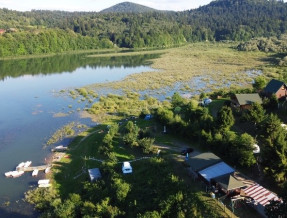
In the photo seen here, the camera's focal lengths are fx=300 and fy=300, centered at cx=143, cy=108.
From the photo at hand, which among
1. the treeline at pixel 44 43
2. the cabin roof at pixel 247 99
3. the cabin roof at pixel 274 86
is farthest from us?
the treeline at pixel 44 43

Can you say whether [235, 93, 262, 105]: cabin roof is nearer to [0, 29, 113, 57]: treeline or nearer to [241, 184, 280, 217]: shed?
[241, 184, 280, 217]: shed

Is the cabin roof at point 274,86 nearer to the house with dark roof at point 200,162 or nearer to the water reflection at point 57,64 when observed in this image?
the house with dark roof at point 200,162

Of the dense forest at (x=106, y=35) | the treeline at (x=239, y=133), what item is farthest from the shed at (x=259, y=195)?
the dense forest at (x=106, y=35)

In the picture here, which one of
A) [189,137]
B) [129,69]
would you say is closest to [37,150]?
[189,137]

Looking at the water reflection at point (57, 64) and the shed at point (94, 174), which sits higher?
the water reflection at point (57, 64)

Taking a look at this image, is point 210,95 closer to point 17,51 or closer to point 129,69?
point 129,69
